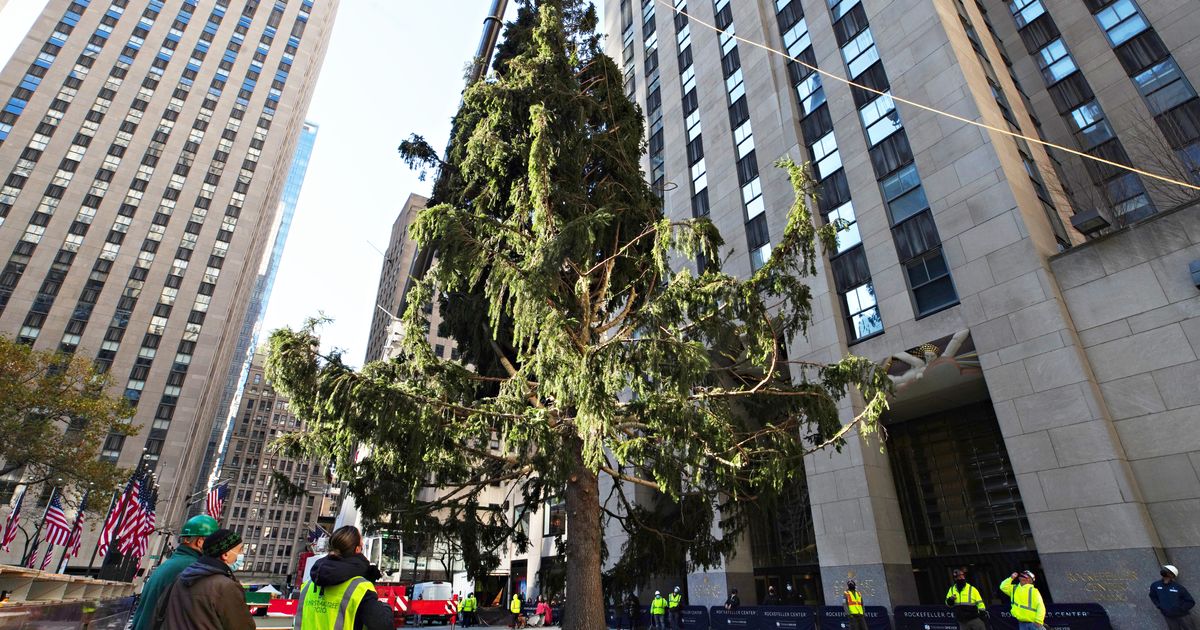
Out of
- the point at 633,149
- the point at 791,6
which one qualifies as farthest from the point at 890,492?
the point at 791,6

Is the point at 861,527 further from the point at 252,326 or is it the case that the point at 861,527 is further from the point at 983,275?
the point at 252,326

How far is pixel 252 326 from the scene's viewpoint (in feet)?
532

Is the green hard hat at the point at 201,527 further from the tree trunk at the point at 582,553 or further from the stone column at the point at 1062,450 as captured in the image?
the stone column at the point at 1062,450

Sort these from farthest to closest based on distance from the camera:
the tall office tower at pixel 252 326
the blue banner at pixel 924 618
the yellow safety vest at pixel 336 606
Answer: the tall office tower at pixel 252 326, the blue banner at pixel 924 618, the yellow safety vest at pixel 336 606

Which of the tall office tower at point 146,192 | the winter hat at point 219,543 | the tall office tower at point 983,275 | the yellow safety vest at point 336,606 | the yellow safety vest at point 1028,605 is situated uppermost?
the tall office tower at point 146,192

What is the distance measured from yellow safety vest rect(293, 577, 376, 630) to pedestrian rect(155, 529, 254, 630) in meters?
0.46

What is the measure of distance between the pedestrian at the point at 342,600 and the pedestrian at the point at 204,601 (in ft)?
1.51

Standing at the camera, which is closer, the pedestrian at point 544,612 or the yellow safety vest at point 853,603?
the yellow safety vest at point 853,603

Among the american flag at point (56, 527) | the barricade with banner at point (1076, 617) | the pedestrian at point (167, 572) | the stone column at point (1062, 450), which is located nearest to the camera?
the pedestrian at point (167, 572)

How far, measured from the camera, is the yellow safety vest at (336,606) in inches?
152

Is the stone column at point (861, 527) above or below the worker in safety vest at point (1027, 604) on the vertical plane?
above

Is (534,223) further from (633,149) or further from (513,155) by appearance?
(633,149)

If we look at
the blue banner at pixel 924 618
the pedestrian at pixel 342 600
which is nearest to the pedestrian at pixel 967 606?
the blue banner at pixel 924 618

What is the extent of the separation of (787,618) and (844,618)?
5.78 feet
